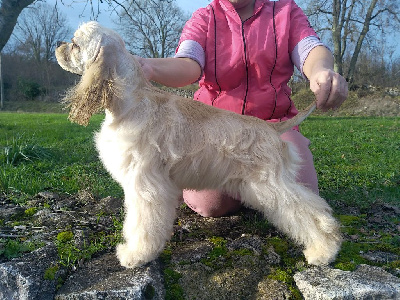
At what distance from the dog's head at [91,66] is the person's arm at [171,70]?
1.22 ft

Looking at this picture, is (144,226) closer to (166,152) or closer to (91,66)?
(166,152)

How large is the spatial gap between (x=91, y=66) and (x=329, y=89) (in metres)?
1.46

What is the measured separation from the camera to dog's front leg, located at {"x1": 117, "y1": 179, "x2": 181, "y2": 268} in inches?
81.6

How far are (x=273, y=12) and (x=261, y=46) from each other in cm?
37

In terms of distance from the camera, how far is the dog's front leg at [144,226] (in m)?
2.07

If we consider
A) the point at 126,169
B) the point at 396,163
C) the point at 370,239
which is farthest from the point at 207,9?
the point at 396,163

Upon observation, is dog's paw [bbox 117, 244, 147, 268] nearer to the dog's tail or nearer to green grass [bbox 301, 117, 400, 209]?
the dog's tail

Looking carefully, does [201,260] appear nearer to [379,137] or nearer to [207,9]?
[207,9]

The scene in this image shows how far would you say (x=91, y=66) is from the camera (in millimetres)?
2008

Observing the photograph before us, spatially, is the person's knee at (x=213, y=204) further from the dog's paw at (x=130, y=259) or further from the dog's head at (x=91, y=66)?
the dog's head at (x=91, y=66)

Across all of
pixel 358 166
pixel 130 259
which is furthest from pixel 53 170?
pixel 358 166

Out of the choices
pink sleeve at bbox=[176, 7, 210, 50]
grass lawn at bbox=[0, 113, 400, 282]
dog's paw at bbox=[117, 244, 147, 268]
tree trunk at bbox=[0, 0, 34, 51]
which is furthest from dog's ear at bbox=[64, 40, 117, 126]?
tree trunk at bbox=[0, 0, 34, 51]

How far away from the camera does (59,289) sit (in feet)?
6.23

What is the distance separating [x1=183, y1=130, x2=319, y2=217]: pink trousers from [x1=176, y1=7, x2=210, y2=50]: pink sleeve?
1.12 m
